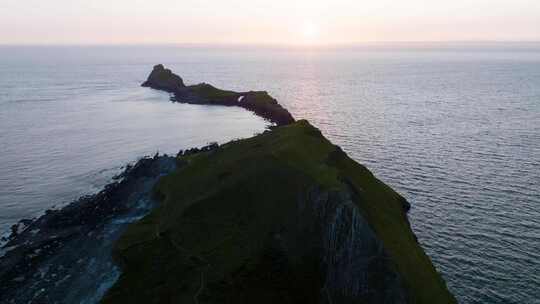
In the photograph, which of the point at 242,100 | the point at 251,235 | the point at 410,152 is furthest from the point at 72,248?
the point at 242,100

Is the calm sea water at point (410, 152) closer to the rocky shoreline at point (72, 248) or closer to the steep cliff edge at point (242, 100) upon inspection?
the steep cliff edge at point (242, 100)

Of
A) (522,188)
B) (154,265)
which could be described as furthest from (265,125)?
(154,265)

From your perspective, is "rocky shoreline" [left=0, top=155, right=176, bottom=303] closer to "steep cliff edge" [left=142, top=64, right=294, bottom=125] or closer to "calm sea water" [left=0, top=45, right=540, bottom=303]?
"calm sea water" [left=0, top=45, right=540, bottom=303]

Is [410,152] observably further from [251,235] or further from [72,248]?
[72,248]

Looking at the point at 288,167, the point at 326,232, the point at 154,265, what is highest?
the point at 288,167

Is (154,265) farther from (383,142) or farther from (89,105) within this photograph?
(89,105)
